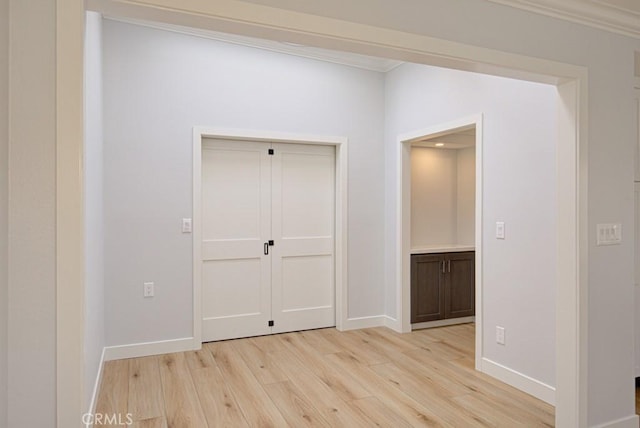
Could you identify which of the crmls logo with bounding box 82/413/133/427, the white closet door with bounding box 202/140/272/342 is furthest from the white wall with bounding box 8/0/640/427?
the white closet door with bounding box 202/140/272/342

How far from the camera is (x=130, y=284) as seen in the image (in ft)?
12.0

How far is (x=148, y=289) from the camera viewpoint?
3.72 m

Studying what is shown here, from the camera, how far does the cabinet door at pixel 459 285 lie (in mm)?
4730

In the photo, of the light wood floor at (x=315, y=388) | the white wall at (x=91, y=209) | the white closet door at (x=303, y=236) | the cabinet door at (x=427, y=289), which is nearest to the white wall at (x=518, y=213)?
the light wood floor at (x=315, y=388)

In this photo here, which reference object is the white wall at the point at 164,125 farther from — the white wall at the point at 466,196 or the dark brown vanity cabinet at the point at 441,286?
the white wall at the point at 466,196

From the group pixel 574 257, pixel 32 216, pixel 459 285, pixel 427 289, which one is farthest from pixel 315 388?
pixel 459 285

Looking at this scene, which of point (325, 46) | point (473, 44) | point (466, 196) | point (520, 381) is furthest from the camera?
point (466, 196)

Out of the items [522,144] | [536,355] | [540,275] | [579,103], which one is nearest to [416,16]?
[579,103]

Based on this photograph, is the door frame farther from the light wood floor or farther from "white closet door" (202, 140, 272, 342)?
the light wood floor

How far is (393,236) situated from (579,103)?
98.0 inches

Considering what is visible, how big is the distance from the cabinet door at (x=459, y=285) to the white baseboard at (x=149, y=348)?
274cm

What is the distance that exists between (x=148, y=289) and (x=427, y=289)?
286cm

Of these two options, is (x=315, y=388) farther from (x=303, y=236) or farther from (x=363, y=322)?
→ (x=303, y=236)

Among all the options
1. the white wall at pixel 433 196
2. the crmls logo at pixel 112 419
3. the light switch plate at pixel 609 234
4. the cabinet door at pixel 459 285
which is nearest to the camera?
the light switch plate at pixel 609 234
